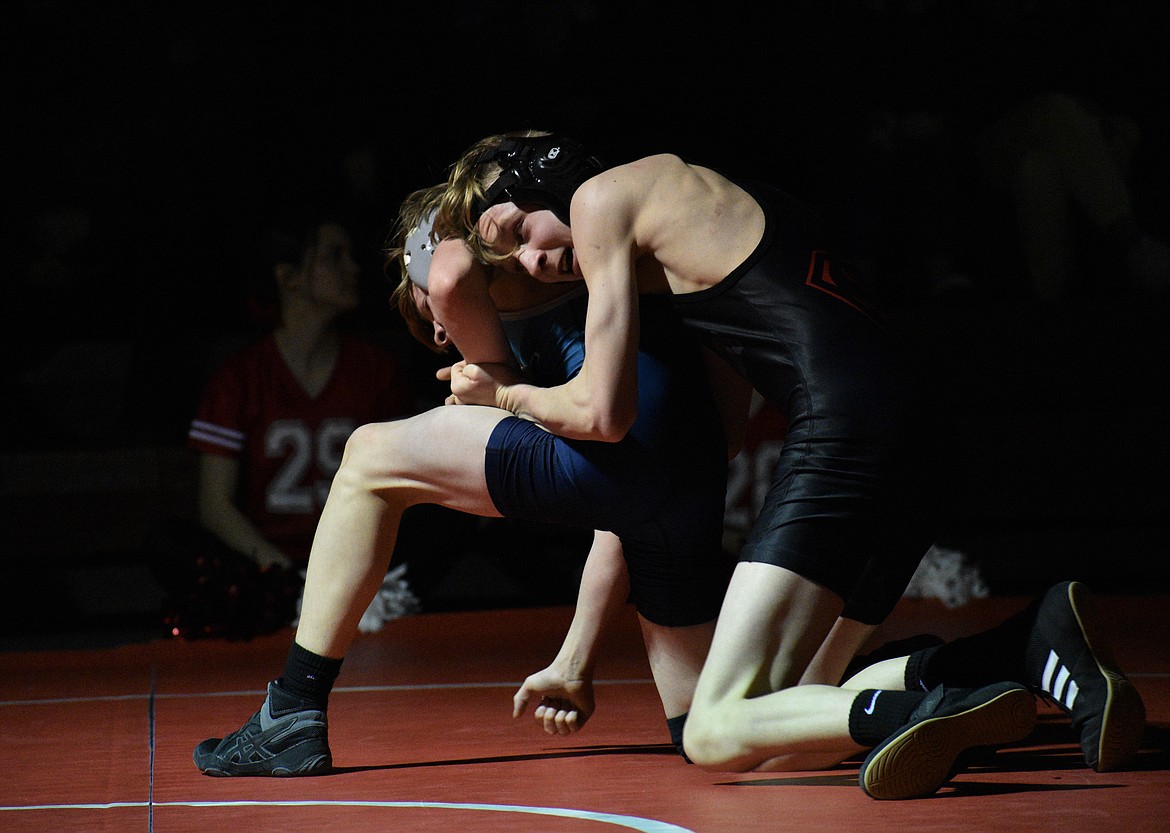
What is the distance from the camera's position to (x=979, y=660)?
2352 millimetres

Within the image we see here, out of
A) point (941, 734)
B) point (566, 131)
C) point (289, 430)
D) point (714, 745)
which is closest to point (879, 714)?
point (941, 734)

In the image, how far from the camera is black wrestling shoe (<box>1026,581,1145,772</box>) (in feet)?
7.01

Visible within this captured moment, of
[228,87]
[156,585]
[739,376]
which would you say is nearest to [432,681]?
[739,376]

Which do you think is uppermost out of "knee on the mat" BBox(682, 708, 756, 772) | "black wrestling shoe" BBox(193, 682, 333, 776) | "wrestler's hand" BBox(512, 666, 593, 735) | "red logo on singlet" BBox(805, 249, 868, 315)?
"red logo on singlet" BBox(805, 249, 868, 315)

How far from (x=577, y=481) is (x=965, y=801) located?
710mm

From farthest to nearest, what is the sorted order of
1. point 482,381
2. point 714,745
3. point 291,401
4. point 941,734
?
point 291,401, point 482,381, point 714,745, point 941,734

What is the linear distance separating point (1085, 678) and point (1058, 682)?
5 centimetres

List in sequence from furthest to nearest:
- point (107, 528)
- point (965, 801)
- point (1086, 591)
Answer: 1. point (107, 528)
2. point (1086, 591)
3. point (965, 801)

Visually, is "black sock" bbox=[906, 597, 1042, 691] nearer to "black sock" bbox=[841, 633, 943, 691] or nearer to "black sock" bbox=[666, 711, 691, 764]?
"black sock" bbox=[841, 633, 943, 691]

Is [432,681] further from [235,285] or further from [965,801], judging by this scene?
[235,285]

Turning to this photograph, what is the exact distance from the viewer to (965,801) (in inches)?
79.7

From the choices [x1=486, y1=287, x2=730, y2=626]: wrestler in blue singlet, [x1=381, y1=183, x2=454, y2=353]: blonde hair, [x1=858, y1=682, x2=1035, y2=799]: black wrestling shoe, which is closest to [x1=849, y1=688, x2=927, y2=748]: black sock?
[x1=858, y1=682, x2=1035, y2=799]: black wrestling shoe

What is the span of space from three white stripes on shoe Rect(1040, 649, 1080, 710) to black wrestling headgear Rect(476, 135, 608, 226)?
0.97 metres

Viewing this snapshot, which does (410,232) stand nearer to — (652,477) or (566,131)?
(652,477)
